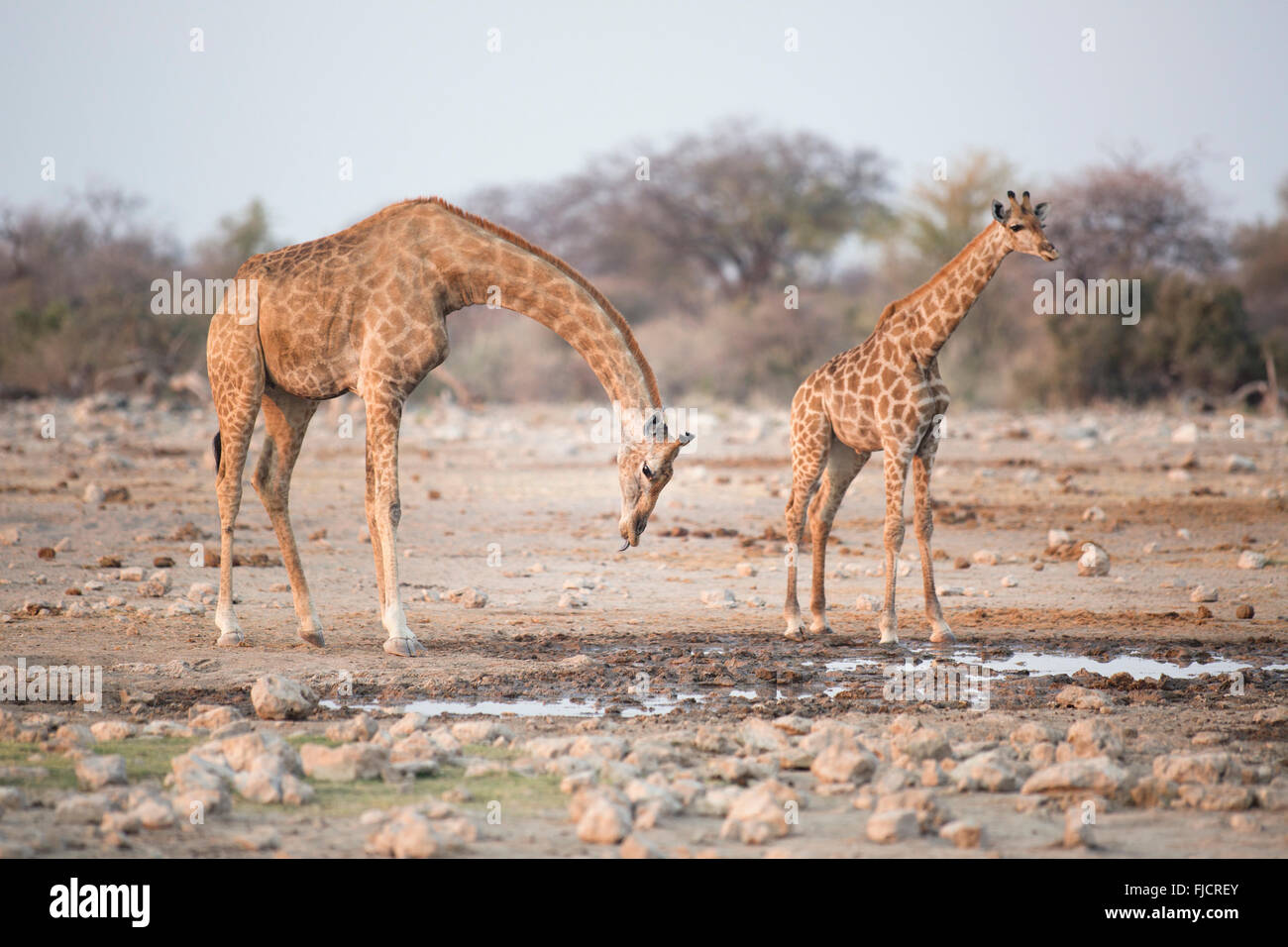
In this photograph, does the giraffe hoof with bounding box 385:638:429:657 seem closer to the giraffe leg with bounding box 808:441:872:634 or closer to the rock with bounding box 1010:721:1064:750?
the giraffe leg with bounding box 808:441:872:634

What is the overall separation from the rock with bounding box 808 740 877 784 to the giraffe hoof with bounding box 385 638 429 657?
119 inches

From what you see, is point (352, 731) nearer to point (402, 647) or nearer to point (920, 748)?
point (402, 647)

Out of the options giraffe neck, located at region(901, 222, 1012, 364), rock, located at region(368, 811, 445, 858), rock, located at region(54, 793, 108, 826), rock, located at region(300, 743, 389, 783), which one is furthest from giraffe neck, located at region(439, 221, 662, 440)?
rock, located at region(54, 793, 108, 826)

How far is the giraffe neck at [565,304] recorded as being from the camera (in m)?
7.68

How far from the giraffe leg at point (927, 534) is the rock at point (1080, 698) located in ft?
5.01

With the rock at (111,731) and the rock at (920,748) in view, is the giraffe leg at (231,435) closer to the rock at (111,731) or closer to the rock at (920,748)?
the rock at (111,731)

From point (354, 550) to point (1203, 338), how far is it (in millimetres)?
20362

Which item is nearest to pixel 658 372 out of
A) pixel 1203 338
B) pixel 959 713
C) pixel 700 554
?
pixel 1203 338

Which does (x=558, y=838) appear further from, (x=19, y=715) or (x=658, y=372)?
(x=658, y=372)

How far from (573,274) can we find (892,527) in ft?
8.01

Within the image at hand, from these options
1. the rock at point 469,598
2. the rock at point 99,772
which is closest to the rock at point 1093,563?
the rock at point 469,598

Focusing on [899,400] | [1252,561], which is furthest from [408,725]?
[1252,561]

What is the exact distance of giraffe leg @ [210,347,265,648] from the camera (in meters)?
7.88
